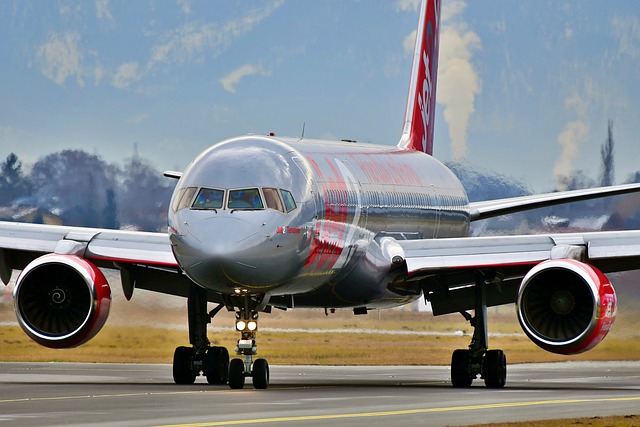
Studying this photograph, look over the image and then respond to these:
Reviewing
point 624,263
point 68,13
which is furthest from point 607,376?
point 68,13

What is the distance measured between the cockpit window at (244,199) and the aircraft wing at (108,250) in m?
2.72

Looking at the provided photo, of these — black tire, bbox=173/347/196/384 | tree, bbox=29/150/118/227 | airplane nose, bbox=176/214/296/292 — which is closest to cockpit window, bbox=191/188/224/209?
airplane nose, bbox=176/214/296/292

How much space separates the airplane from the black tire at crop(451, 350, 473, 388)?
0.07 feet

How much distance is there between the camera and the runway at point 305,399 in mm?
19797

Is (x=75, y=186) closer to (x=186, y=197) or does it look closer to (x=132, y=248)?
(x=132, y=248)

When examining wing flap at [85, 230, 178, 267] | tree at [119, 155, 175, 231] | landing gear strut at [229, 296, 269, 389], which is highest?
tree at [119, 155, 175, 231]

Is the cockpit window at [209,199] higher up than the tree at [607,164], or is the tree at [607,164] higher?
the tree at [607,164]

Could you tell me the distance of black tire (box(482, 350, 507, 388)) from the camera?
28.6m

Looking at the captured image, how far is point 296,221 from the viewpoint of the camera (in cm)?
2516

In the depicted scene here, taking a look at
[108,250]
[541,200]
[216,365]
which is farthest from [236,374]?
[541,200]

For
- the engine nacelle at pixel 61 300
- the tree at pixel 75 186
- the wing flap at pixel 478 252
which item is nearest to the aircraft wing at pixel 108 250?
the engine nacelle at pixel 61 300

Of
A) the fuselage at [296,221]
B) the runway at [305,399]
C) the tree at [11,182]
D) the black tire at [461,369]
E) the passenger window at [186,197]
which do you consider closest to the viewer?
the runway at [305,399]

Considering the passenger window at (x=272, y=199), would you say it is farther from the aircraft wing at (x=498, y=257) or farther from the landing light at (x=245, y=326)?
the aircraft wing at (x=498, y=257)

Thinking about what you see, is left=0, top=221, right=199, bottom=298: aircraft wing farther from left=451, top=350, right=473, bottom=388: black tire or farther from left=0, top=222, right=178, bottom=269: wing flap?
left=451, top=350, right=473, bottom=388: black tire
